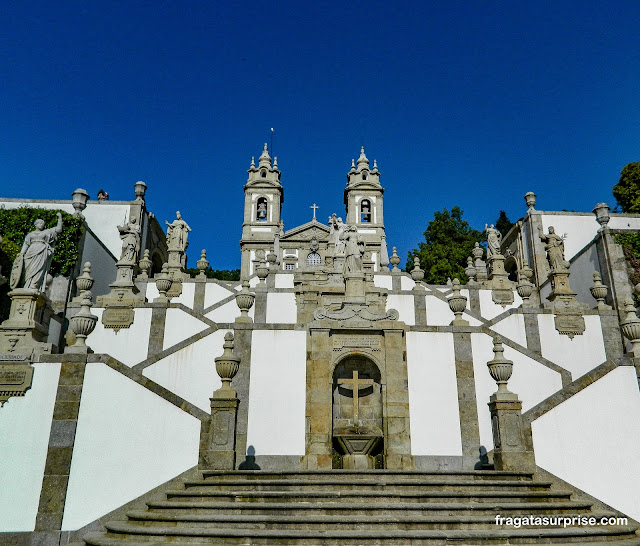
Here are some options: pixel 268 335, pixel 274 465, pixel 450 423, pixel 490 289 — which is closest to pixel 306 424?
pixel 274 465

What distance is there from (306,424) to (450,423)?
321cm

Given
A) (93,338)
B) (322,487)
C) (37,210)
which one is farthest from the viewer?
(37,210)

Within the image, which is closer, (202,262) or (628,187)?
(202,262)

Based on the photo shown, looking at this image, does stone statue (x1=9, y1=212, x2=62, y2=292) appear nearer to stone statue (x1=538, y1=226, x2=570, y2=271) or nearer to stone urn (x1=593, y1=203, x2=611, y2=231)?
stone statue (x1=538, y1=226, x2=570, y2=271)

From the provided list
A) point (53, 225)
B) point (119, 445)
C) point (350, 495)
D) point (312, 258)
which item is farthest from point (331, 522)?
point (312, 258)

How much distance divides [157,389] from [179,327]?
5549 mm

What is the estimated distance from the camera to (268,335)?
12.0m

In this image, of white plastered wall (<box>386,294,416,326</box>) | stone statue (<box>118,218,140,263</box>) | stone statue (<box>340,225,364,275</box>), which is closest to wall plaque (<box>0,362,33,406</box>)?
stone statue (<box>340,225,364,275</box>)

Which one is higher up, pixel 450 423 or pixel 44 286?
pixel 44 286

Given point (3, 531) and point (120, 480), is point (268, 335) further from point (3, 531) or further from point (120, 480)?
point (3, 531)

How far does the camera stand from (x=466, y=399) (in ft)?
37.9

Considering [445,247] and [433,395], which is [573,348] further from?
[445,247]

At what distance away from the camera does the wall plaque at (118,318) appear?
49.1 feet

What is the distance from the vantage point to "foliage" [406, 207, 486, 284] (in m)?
31.7
